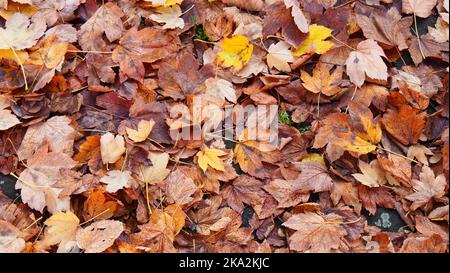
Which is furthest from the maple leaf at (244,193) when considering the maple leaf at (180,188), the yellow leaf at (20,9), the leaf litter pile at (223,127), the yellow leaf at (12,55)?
the yellow leaf at (20,9)

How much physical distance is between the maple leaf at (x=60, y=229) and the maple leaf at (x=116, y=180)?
0.16 meters

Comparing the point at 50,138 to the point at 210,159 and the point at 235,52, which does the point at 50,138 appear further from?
the point at 235,52

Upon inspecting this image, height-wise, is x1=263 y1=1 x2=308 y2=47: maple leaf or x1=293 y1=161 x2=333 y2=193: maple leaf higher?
x1=263 y1=1 x2=308 y2=47: maple leaf

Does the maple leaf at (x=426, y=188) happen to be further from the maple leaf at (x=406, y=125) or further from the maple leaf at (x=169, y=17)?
the maple leaf at (x=169, y=17)

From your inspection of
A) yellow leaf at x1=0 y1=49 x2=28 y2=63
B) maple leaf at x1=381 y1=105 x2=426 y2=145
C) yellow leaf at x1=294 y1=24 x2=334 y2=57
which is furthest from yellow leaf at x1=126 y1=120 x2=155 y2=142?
maple leaf at x1=381 y1=105 x2=426 y2=145

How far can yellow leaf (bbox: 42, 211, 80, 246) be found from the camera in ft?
6.31

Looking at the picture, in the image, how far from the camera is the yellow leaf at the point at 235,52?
219 centimetres

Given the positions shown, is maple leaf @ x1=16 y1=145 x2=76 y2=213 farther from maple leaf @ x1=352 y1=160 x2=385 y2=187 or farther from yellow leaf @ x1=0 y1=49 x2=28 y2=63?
maple leaf @ x1=352 y1=160 x2=385 y2=187

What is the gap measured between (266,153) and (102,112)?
633 mm

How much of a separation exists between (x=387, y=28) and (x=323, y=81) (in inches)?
13.6

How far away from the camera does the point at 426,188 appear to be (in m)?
1.99

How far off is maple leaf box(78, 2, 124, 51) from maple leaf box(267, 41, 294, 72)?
1.94ft
